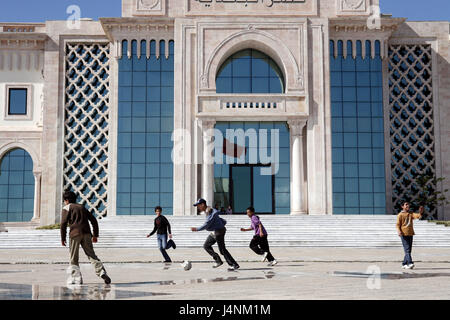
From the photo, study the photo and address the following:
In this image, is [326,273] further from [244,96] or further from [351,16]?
[351,16]

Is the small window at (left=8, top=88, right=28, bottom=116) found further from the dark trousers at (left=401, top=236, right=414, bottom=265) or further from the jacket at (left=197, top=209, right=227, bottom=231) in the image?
the dark trousers at (left=401, top=236, right=414, bottom=265)

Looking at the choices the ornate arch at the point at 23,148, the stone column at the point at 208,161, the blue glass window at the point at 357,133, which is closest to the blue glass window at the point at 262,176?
the stone column at the point at 208,161

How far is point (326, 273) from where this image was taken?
13070mm

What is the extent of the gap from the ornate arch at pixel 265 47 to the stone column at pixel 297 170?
212cm

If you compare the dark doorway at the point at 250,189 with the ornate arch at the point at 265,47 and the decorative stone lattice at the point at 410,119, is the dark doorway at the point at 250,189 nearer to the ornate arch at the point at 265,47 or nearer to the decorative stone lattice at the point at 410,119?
the ornate arch at the point at 265,47

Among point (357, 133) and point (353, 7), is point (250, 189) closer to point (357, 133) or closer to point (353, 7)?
point (357, 133)

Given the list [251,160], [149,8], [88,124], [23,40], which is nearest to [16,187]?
[88,124]

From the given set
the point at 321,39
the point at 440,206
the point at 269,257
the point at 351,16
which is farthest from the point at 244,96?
the point at 269,257

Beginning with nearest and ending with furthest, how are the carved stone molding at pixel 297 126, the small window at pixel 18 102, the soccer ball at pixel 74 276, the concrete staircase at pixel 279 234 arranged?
the soccer ball at pixel 74 276 < the concrete staircase at pixel 279 234 < the carved stone molding at pixel 297 126 < the small window at pixel 18 102

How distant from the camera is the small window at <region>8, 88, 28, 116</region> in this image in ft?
120

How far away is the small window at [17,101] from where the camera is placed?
120ft

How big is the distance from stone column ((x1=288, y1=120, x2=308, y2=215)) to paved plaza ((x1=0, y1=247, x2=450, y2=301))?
16.2m

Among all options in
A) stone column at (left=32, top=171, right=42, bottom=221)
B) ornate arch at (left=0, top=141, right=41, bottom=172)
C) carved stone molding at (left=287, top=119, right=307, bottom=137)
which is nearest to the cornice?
ornate arch at (left=0, top=141, right=41, bottom=172)

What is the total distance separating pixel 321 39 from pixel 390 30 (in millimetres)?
3912
